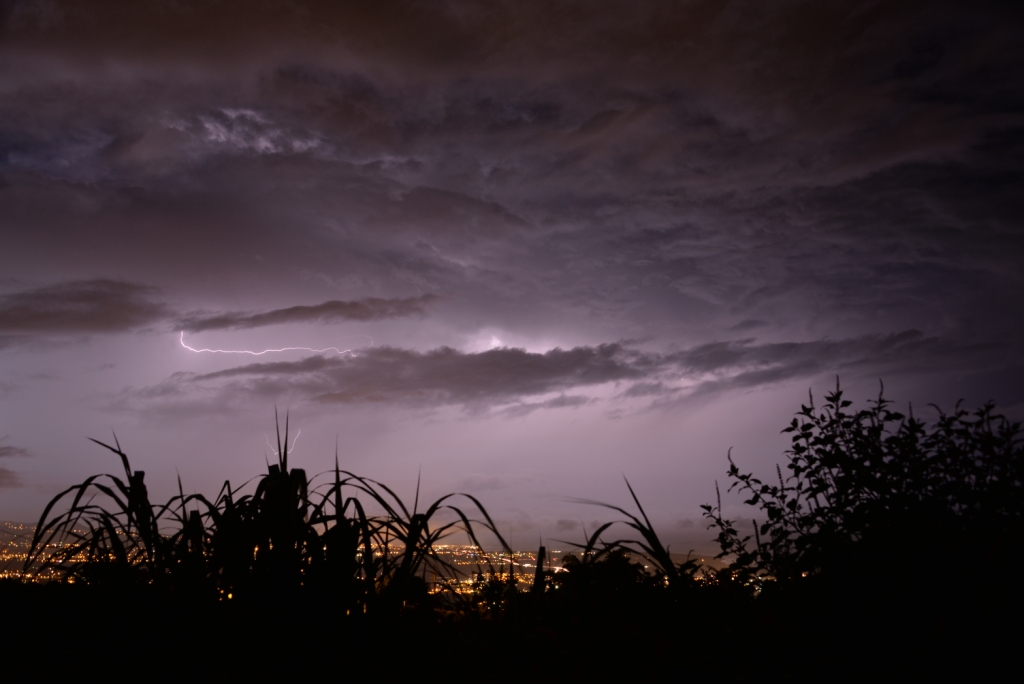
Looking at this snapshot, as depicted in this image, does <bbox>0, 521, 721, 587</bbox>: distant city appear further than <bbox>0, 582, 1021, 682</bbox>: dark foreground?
Yes

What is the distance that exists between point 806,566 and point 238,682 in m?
2.97

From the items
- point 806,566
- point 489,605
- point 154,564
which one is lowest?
point 489,605

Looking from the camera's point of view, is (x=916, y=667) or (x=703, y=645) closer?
(x=916, y=667)

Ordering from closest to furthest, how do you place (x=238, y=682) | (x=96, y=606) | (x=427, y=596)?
(x=238, y=682) → (x=96, y=606) → (x=427, y=596)

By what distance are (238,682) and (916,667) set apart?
2781mm

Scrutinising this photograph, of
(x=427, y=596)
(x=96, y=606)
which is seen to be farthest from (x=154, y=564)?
(x=427, y=596)

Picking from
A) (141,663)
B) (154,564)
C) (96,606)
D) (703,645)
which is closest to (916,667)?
(703,645)

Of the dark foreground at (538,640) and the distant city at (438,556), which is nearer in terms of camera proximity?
the dark foreground at (538,640)

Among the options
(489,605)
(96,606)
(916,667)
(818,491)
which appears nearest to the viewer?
(916,667)

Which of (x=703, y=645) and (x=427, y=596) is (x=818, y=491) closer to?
(x=703, y=645)

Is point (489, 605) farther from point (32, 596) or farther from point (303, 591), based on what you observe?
point (32, 596)

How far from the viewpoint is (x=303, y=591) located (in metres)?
3.17

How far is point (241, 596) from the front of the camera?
324cm

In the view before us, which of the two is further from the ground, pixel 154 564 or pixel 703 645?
pixel 154 564
